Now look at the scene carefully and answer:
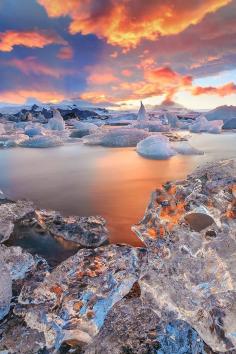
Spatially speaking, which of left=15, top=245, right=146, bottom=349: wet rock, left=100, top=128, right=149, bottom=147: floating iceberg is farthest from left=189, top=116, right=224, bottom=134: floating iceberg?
left=15, top=245, right=146, bottom=349: wet rock

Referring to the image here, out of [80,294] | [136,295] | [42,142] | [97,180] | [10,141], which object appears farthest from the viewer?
[10,141]

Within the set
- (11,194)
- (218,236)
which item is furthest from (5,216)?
(218,236)

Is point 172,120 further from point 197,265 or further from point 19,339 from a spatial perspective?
point 19,339

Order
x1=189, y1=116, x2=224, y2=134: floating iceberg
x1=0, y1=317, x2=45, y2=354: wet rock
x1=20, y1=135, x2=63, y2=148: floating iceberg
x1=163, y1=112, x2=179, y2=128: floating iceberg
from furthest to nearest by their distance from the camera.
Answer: x1=163, y1=112, x2=179, y2=128: floating iceberg < x1=189, y1=116, x2=224, y2=134: floating iceberg < x1=20, y1=135, x2=63, y2=148: floating iceberg < x1=0, y1=317, x2=45, y2=354: wet rock

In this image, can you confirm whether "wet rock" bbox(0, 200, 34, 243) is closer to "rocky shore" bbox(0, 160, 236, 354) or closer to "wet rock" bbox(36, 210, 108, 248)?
"wet rock" bbox(36, 210, 108, 248)

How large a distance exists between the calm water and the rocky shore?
48 cm

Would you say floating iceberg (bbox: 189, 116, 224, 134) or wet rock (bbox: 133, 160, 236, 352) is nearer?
wet rock (bbox: 133, 160, 236, 352)

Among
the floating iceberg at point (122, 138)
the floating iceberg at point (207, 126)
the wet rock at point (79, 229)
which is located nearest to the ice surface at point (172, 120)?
the floating iceberg at point (207, 126)

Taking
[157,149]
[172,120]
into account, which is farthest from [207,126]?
[157,149]

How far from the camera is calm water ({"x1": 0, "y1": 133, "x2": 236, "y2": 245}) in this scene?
9.04 ft

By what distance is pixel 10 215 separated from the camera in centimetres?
248

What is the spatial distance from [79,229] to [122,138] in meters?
6.07

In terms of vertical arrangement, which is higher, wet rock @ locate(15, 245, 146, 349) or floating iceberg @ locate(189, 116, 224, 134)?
wet rock @ locate(15, 245, 146, 349)

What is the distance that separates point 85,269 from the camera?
1.61m
